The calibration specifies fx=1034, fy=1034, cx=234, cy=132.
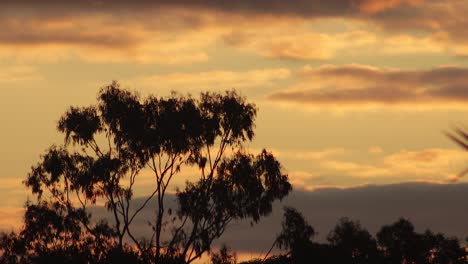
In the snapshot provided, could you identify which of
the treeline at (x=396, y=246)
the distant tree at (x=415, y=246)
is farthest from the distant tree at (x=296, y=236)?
the distant tree at (x=415, y=246)

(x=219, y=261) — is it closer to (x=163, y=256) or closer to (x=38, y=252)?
(x=163, y=256)

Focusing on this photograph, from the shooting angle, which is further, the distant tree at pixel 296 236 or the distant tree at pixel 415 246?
the distant tree at pixel 415 246

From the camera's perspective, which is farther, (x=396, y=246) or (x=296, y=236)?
(x=396, y=246)

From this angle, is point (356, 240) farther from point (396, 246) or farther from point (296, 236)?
point (296, 236)

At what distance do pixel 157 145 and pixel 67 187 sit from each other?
8540 mm

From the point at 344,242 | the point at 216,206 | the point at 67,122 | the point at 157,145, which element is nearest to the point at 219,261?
the point at 216,206

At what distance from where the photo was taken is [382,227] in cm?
13900

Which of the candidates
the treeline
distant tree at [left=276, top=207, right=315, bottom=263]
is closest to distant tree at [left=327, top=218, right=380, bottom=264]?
the treeline

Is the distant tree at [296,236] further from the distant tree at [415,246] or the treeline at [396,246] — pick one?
the distant tree at [415,246]

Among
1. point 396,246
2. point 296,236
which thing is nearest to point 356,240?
point 396,246

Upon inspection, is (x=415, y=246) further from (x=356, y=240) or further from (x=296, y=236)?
(x=296, y=236)

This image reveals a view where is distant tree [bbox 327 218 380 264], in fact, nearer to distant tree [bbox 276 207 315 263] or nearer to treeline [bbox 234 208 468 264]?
treeline [bbox 234 208 468 264]

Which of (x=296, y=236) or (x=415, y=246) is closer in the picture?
(x=296, y=236)

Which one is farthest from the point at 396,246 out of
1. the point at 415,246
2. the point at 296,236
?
the point at 296,236
